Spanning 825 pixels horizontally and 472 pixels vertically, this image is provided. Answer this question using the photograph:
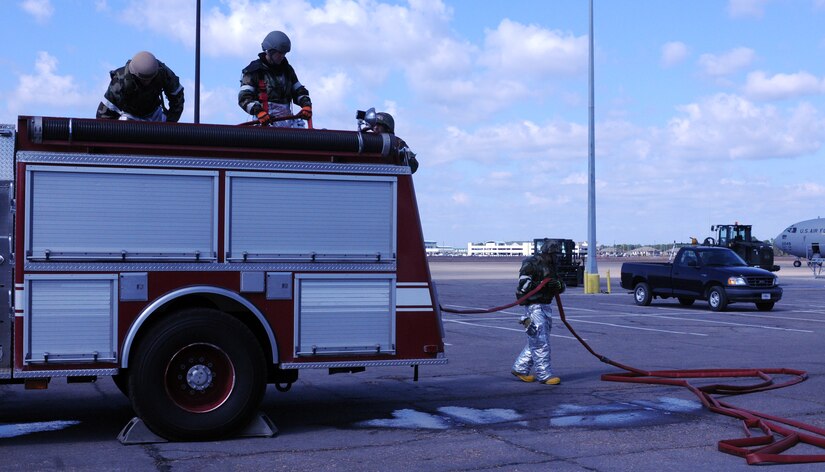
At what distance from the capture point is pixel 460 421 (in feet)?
29.2

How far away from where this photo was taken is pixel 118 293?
7.60m

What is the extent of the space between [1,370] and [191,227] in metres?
1.78

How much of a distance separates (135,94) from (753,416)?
6.26 metres

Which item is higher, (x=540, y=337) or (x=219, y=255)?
(x=219, y=255)

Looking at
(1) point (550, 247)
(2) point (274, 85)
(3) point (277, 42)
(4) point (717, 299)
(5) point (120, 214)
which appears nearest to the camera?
(5) point (120, 214)

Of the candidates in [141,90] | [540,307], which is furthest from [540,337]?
[141,90]

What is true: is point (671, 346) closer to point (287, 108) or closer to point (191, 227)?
point (287, 108)

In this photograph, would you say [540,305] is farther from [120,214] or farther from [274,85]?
[120,214]

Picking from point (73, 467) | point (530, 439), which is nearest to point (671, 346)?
point (530, 439)

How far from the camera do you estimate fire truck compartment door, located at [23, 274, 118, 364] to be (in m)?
7.42

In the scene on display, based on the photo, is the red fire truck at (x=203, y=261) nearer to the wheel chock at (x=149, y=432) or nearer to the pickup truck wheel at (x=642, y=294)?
the wheel chock at (x=149, y=432)

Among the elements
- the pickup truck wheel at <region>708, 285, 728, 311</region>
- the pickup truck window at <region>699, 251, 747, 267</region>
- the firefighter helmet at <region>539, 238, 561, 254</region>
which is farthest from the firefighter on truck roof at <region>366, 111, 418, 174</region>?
the pickup truck window at <region>699, 251, 747, 267</region>

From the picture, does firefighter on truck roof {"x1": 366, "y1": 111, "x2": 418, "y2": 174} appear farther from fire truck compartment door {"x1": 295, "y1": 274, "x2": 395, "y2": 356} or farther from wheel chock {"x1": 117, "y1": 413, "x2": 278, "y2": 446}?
wheel chock {"x1": 117, "y1": 413, "x2": 278, "y2": 446}

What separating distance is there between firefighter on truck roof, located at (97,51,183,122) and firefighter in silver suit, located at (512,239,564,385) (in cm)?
467
